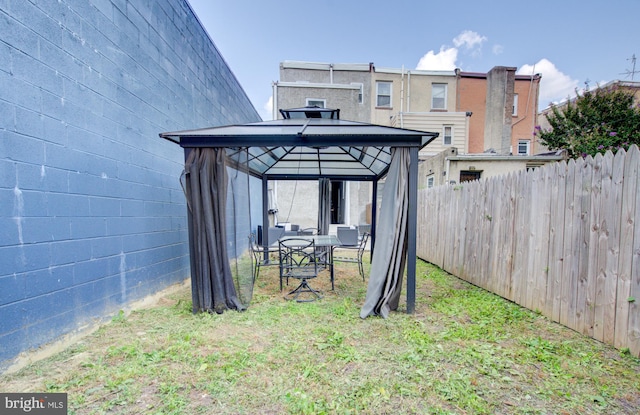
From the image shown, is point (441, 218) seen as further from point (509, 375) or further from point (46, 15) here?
point (46, 15)

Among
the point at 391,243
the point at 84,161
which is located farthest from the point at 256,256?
the point at 84,161

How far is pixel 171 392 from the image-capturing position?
1.92 meters

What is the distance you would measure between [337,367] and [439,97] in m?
15.1

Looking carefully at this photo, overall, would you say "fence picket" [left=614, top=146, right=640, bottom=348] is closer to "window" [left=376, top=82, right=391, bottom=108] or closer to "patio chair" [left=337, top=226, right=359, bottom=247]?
"patio chair" [left=337, top=226, right=359, bottom=247]

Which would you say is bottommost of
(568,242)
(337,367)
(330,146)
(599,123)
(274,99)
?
(337,367)

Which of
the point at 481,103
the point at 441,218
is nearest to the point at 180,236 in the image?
the point at 441,218

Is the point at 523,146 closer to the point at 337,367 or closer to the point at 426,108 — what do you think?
the point at 426,108

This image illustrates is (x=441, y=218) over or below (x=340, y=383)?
over

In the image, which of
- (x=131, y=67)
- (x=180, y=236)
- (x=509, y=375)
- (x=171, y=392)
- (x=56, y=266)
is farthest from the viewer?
(x=180, y=236)

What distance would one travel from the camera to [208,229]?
328 centimetres

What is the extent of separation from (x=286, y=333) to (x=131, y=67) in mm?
3663

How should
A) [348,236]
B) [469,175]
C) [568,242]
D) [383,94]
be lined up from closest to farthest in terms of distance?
[568,242] < [348,236] < [469,175] < [383,94]

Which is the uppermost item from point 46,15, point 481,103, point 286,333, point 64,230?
point 481,103

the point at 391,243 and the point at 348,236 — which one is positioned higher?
the point at 391,243
